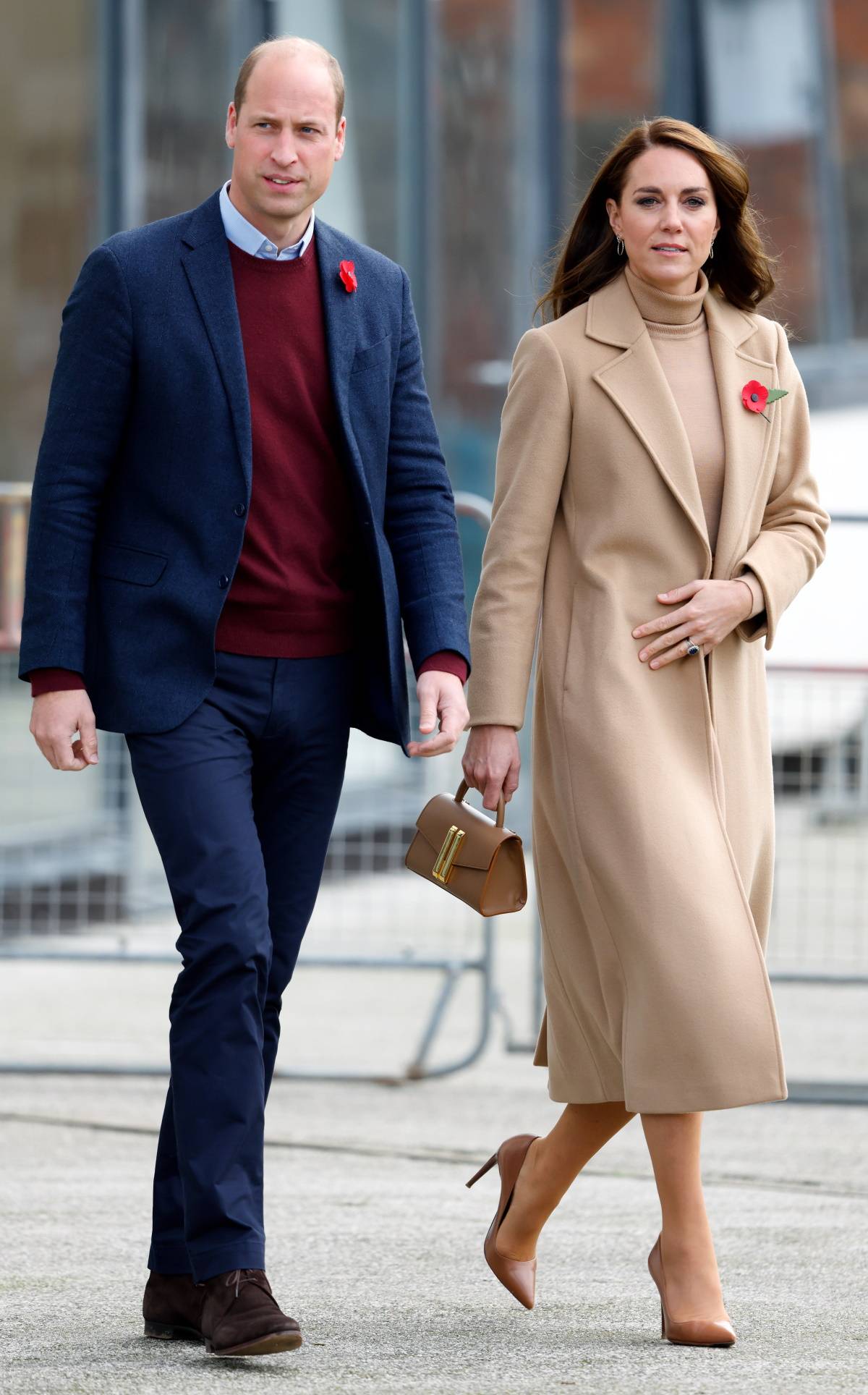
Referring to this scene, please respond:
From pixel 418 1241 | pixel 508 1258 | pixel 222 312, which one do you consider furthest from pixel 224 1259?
pixel 222 312

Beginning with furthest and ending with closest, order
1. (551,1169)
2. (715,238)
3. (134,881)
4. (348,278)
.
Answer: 1. (134,881)
2. (715,238)
3. (551,1169)
4. (348,278)

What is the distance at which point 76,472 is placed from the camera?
343cm

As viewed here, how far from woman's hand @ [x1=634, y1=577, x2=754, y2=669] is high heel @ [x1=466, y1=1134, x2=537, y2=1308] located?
0.85 m

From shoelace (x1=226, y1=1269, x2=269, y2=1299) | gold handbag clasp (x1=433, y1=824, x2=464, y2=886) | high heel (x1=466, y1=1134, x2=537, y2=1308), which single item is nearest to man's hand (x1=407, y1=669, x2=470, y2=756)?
gold handbag clasp (x1=433, y1=824, x2=464, y2=886)

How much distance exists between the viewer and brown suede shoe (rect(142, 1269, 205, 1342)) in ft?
11.5

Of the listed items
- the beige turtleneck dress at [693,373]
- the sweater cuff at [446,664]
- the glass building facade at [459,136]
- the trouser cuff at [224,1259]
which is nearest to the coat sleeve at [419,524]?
the sweater cuff at [446,664]

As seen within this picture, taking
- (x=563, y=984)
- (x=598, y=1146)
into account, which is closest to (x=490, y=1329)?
(x=598, y=1146)

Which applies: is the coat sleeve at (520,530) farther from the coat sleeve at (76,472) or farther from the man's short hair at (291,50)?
the coat sleeve at (76,472)

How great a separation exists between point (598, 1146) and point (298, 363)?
4.44 ft

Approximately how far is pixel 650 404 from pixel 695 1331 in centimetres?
145

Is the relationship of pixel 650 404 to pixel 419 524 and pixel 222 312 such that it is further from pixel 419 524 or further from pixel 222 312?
pixel 222 312

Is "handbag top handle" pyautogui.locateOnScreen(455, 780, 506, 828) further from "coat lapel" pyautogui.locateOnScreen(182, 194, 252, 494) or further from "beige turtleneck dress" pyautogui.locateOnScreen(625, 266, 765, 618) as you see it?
"coat lapel" pyautogui.locateOnScreen(182, 194, 252, 494)

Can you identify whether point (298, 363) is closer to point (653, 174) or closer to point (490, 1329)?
point (653, 174)

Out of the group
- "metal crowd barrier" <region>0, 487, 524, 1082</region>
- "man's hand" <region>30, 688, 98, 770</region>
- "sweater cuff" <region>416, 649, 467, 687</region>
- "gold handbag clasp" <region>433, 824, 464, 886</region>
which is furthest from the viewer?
"metal crowd barrier" <region>0, 487, 524, 1082</region>
